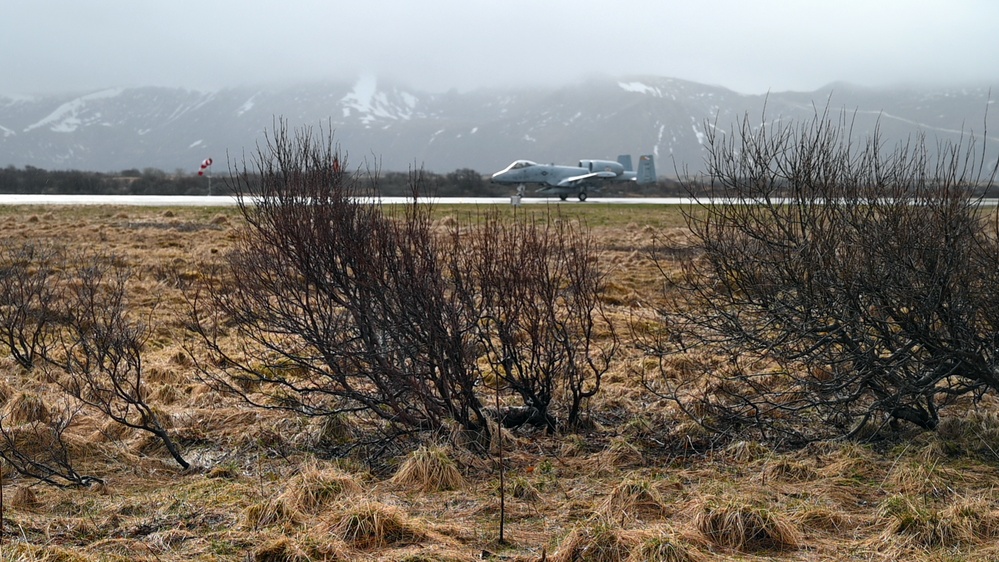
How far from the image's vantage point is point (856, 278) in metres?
Answer: 6.24

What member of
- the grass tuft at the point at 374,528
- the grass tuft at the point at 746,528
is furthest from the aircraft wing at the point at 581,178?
the grass tuft at the point at 374,528

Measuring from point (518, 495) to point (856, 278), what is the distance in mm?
3034

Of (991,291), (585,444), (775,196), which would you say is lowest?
(585,444)

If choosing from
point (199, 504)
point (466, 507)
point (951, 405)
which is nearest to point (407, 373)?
point (466, 507)

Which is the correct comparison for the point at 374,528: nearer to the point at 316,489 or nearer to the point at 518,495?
the point at 316,489

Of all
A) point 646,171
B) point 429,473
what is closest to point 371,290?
point 429,473

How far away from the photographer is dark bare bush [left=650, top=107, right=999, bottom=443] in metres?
6.18

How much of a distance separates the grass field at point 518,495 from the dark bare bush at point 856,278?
470mm

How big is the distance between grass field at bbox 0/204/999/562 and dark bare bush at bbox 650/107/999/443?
1.54 feet

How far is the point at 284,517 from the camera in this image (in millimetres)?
5113

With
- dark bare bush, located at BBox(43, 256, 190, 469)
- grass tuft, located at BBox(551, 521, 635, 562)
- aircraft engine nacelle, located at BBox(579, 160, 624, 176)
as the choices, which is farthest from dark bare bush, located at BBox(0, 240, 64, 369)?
aircraft engine nacelle, located at BBox(579, 160, 624, 176)

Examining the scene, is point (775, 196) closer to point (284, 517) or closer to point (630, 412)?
point (630, 412)

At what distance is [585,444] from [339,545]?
2804 millimetres

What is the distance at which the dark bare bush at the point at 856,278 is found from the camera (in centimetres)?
618
